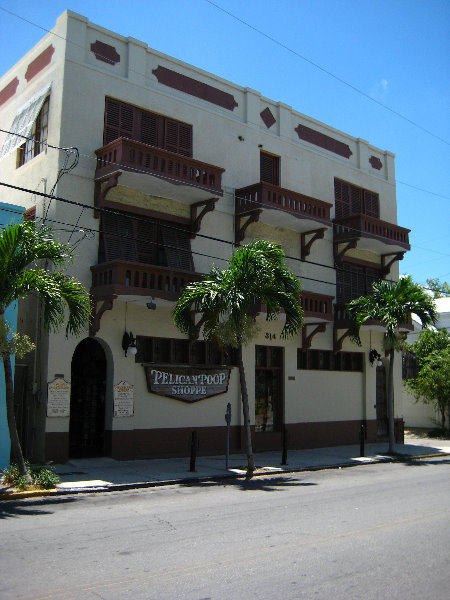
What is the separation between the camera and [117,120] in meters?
17.7

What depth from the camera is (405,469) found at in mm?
17234

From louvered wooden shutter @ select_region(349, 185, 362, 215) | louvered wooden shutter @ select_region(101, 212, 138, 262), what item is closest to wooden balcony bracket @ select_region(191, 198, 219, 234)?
louvered wooden shutter @ select_region(101, 212, 138, 262)

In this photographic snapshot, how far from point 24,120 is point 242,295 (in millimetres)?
8821

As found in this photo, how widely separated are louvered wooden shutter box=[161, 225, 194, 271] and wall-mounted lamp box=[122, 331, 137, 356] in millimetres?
2460

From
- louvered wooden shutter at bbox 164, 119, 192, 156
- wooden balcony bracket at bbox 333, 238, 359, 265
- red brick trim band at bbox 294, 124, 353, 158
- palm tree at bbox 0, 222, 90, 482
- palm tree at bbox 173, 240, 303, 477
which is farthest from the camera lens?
red brick trim band at bbox 294, 124, 353, 158

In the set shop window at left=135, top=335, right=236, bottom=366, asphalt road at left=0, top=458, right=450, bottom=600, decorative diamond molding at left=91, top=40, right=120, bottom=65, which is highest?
decorative diamond molding at left=91, top=40, right=120, bottom=65

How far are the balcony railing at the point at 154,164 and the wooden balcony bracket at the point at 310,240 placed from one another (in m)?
5.09

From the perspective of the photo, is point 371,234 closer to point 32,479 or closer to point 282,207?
point 282,207

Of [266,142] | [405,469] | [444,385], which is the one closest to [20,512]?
[405,469]

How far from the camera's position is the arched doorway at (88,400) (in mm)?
16797

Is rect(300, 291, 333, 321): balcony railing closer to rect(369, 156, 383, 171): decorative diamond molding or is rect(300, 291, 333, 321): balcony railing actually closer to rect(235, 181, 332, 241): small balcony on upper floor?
rect(235, 181, 332, 241): small balcony on upper floor

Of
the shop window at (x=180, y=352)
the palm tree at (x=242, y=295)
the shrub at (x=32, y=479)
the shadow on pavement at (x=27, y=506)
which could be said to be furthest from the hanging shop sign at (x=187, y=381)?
the shadow on pavement at (x=27, y=506)

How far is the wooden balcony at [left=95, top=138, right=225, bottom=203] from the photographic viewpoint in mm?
16109

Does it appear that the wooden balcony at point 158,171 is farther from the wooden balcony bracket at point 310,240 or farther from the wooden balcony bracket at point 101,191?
the wooden balcony bracket at point 310,240
